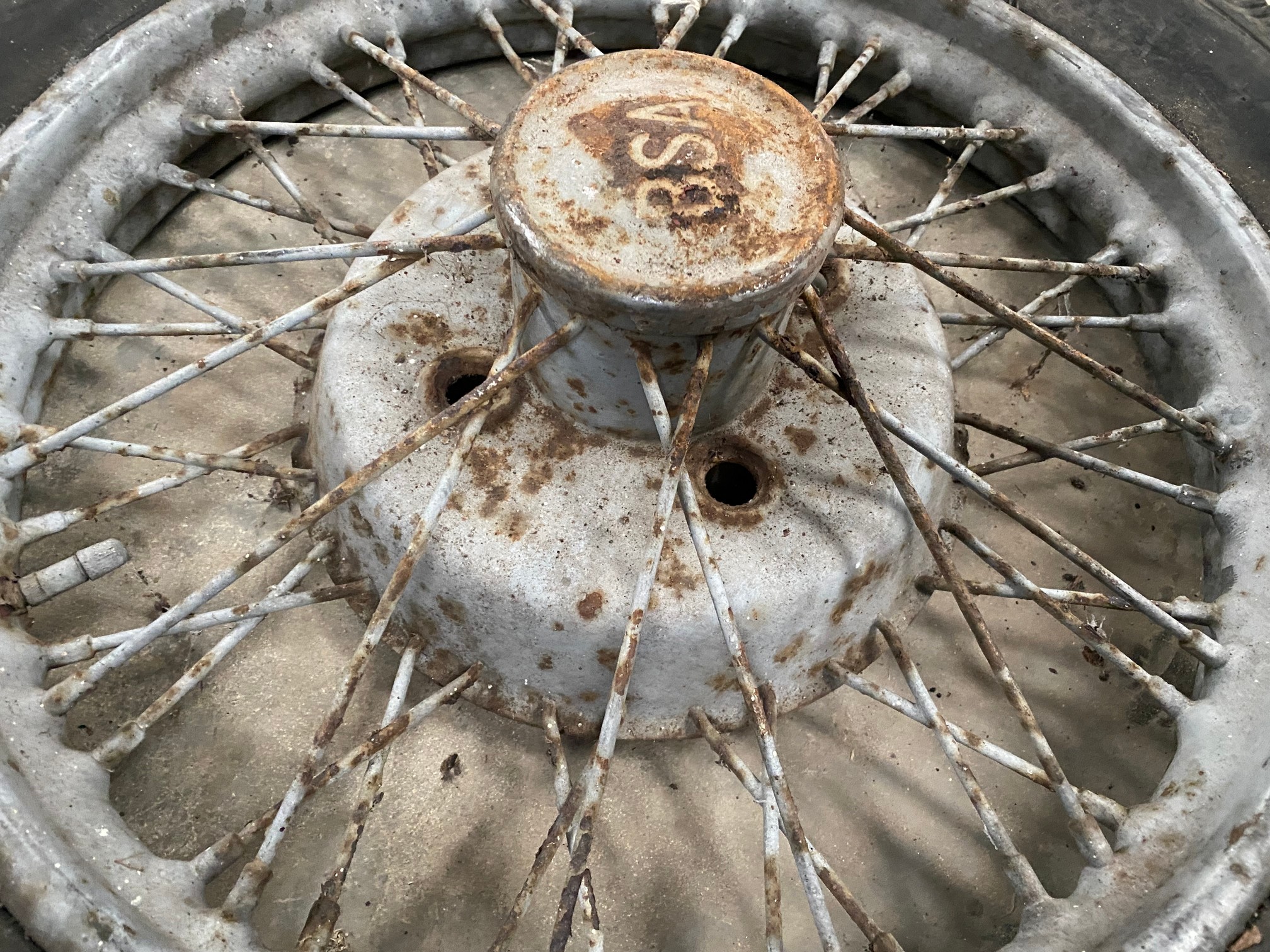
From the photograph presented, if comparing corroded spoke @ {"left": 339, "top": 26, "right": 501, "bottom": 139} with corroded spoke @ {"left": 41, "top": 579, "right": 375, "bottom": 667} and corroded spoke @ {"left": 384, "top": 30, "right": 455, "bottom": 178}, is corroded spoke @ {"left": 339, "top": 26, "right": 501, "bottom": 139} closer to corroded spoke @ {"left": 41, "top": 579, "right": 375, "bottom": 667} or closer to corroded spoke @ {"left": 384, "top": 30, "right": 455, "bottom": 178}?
corroded spoke @ {"left": 384, "top": 30, "right": 455, "bottom": 178}

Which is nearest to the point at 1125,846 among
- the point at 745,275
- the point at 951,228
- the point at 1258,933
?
the point at 1258,933

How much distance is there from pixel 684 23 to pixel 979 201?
43.3 inches

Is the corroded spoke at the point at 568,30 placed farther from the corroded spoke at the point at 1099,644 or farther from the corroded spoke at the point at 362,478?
the corroded spoke at the point at 1099,644

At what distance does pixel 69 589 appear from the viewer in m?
2.42

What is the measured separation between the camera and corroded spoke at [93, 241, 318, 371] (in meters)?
2.55

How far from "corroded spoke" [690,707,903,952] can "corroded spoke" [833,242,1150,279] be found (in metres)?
1.21

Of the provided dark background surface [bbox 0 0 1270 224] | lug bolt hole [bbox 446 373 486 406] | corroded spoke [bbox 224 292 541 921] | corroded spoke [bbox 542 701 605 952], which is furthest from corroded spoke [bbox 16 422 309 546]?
dark background surface [bbox 0 0 1270 224]

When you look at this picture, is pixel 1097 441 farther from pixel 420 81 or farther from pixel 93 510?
pixel 93 510

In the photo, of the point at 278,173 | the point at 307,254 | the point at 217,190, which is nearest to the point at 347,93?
the point at 278,173

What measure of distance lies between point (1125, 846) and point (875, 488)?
0.95 metres

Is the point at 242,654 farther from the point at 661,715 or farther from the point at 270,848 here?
the point at 661,715

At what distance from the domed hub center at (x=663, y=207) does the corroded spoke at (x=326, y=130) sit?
0.73 meters

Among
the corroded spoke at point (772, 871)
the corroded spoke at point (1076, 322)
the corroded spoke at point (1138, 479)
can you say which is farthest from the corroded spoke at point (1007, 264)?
the corroded spoke at point (772, 871)

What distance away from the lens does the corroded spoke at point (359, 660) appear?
1.92 m
